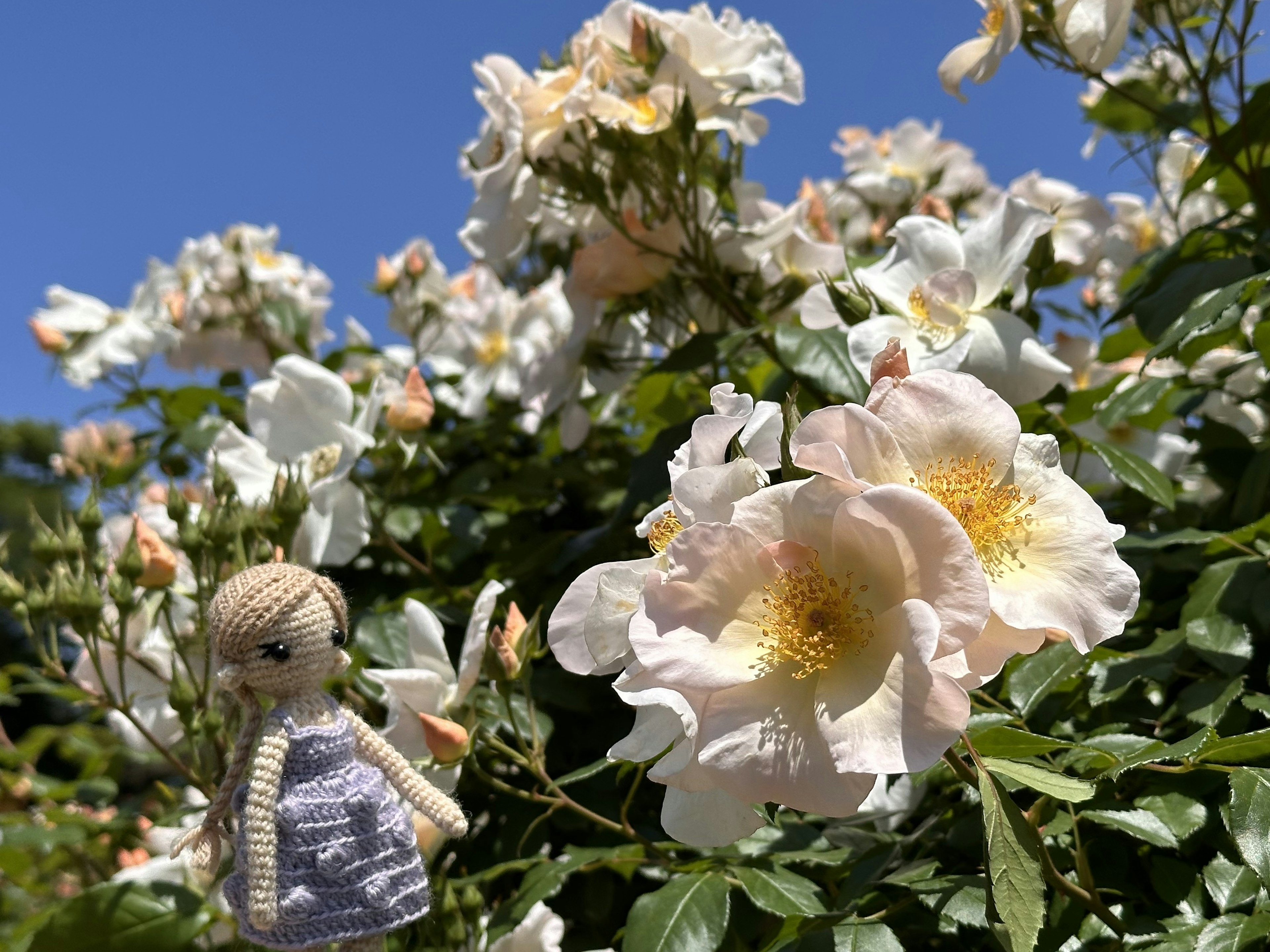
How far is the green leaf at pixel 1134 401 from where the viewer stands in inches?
57.4

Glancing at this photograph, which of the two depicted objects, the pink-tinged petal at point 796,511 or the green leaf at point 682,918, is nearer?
the pink-tinged petal at point 796,511

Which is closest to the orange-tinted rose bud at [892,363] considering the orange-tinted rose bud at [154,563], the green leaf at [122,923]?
the orange-tinted rose bud at [154,563]

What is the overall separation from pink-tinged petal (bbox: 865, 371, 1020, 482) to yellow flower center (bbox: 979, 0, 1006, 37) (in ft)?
3.18

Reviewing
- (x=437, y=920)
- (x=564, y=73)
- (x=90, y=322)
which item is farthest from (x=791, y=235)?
(x=90, y=322)

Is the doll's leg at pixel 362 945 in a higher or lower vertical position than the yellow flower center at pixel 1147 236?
lower

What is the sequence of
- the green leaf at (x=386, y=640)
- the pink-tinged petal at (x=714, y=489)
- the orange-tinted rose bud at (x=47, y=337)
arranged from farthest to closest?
the orange-tinted rose bud at (x=47, y=337) < the green leaf at (x=386, y=640) < the pink-tinged petal at (x=714, y=489)

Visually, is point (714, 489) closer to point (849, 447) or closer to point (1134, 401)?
point (849, 447)

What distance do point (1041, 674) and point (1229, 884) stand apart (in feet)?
0.85

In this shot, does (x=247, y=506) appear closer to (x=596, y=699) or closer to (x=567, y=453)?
(x=596, y=699)

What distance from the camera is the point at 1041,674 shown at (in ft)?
3.62

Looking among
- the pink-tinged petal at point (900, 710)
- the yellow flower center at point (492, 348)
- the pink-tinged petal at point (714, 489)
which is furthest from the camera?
the yellow flower center at point (492, 348)

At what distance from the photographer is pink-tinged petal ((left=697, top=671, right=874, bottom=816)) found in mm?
709

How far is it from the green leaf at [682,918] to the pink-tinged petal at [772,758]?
34 cm

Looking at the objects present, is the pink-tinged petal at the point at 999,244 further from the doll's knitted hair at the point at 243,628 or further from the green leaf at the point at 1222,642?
the doll's knitted hair at the point at 243,628
